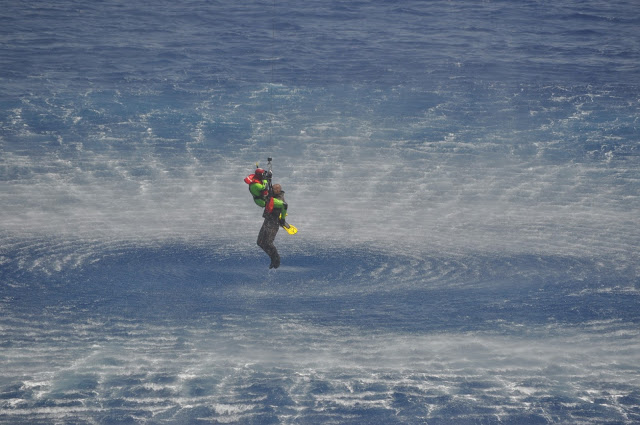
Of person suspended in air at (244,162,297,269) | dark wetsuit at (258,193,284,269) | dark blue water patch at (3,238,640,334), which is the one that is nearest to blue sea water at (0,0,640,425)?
dark blue water patch at (3,238,640,334)

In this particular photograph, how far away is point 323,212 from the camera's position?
966 inches

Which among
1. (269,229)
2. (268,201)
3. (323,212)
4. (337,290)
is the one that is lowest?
(337,290)

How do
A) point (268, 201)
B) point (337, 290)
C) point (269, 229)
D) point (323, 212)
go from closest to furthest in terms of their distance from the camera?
point (268, 201), point (269, 229), point (337, 290), point (323, 212)

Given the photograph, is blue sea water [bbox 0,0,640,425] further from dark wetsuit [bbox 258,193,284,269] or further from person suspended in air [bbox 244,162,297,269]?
person suspended in air [bbox 244,162,297,269]

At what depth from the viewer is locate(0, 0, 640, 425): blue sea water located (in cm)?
1720

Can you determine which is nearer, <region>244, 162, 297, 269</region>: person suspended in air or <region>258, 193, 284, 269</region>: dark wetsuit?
<region>244, 162, 297, 269</region>: person suspended in air

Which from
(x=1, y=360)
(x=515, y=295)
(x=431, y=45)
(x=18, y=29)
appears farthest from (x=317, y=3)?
(x=1, y=360)

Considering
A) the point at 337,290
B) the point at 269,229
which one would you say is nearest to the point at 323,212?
the point at 337,290

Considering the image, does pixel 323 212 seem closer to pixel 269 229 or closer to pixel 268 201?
pixel 269 229

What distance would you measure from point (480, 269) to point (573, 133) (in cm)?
1136

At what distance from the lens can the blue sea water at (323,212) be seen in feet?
56.4

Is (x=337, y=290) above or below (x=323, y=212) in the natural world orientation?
below

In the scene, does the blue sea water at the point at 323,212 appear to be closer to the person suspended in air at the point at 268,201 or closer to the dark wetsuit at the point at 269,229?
the dark wetsuit at the point at 269,229

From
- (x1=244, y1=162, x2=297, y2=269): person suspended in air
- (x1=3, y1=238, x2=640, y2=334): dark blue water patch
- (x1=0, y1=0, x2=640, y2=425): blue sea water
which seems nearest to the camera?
(x1=0, y1=0, x2=640, y2=425): blue sea water
